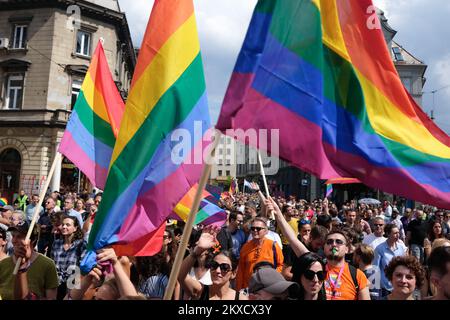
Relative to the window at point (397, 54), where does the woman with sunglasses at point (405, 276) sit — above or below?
below

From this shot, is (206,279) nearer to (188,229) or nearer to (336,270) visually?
(336,270)

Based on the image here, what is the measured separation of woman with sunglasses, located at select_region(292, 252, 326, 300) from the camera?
3219 mm

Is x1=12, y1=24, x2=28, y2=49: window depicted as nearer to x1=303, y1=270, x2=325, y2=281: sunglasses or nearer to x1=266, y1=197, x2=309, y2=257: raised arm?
x1=266, y1=197, x2=309, y2=257: raised arm

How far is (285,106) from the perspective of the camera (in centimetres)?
323

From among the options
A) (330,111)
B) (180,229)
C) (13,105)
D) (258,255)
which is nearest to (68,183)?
(13,105)

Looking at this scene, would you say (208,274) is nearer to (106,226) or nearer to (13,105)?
(106,226)

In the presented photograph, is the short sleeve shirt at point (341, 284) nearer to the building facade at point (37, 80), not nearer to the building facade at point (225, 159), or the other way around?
the building facade at point (225, 159)

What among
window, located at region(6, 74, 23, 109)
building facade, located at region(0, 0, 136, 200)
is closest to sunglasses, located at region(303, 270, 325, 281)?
building facade, located at region(0, 0, 136, 200)

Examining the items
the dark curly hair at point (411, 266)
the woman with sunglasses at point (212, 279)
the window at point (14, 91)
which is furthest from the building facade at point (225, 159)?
the window at point (14, 91)

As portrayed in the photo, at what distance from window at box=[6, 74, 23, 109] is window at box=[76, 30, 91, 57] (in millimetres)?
4099

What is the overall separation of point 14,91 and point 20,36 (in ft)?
11.8

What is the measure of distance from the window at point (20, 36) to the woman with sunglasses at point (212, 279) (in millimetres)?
27677

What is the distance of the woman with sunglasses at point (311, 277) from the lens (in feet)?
10.6
